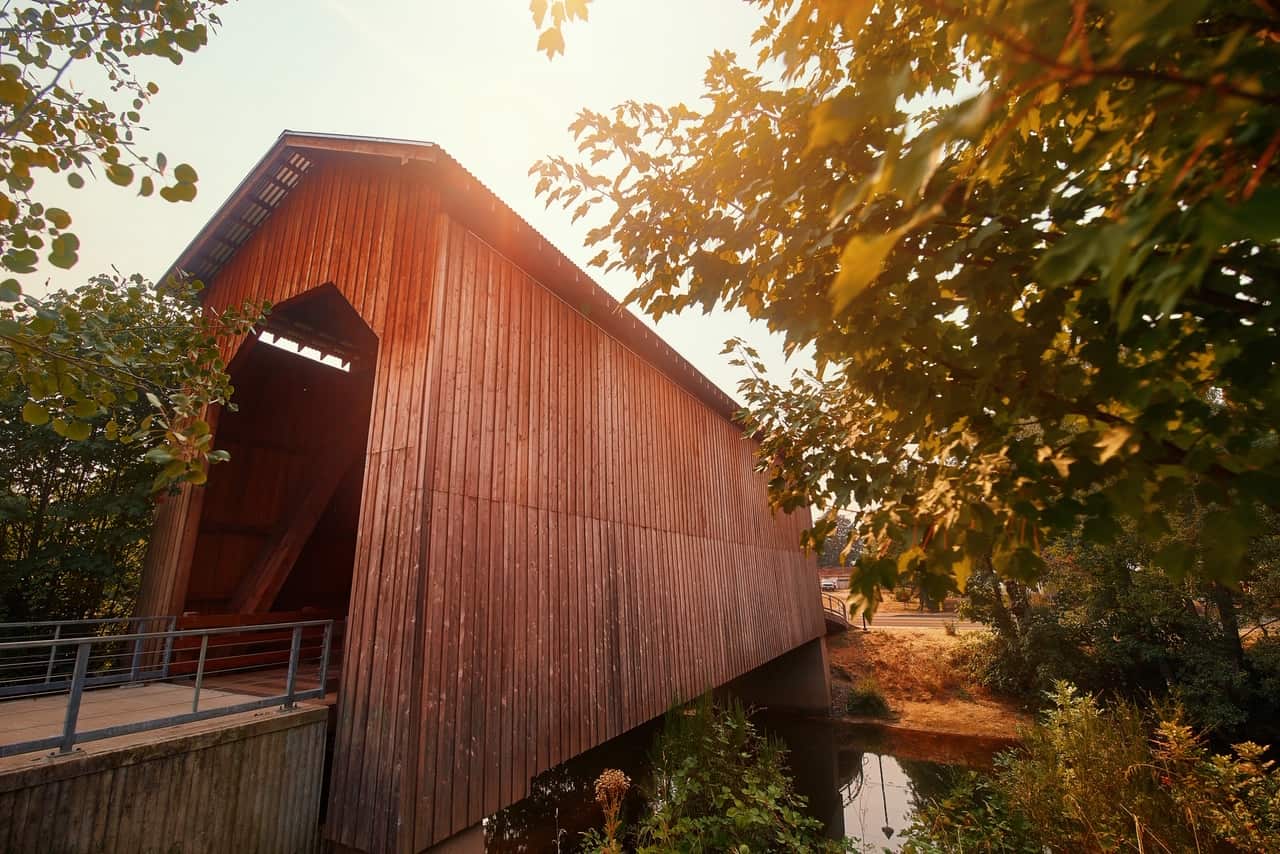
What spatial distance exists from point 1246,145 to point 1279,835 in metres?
6.87

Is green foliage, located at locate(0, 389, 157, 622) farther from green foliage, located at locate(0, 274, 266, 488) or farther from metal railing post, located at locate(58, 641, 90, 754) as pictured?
green foliage, located at locate(0, 274, 266, 488)

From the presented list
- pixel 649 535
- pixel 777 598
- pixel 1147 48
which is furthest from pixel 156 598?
pixel 777 598

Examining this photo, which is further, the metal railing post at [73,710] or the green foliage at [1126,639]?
the green foliage at [1126,639]

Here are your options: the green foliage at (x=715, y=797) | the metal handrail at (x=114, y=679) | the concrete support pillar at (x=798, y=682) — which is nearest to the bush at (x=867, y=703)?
the concrete support pillar at (x=798, y=682)

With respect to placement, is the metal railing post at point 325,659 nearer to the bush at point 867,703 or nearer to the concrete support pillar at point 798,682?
the concrete support pillar at point 798,682

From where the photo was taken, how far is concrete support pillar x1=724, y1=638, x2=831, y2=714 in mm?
15406

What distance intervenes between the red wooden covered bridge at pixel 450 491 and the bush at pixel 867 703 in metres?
7.67

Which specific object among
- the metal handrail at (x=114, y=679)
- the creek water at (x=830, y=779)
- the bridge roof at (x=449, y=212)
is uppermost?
the bridge roof at (x=449, y=212)

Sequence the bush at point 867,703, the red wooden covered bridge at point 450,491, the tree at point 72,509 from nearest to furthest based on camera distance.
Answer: the red wooden covered bridge at point 450,491, the tree at point 72,509, the bush at point 867,703

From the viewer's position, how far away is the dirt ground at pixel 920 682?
13.8 metres

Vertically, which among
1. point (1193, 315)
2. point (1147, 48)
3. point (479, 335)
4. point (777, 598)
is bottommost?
point (777, 598)

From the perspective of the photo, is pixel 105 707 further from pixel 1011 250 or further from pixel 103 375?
pixel 1011 250

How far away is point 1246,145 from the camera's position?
0.92 meters

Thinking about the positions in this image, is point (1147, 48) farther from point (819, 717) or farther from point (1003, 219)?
point (819, 717)
